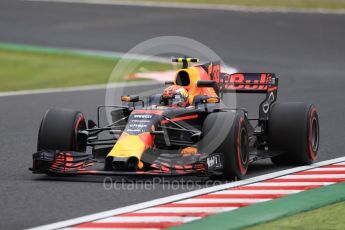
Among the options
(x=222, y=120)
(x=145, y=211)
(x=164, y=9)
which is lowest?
(x=145, y=211)

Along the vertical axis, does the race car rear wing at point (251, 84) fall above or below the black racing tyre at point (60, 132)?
above

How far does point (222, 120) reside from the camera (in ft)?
38.8

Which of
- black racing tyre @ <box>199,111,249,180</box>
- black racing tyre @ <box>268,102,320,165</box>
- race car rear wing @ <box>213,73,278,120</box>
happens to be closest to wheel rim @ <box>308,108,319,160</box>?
black racing tyre @ <box>268,102,320,165</box>

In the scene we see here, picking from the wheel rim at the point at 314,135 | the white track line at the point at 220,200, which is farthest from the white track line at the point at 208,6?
the white track line at the point at 220,200

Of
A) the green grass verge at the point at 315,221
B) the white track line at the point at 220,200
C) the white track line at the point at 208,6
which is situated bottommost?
the green grass verge at the point at 315,221

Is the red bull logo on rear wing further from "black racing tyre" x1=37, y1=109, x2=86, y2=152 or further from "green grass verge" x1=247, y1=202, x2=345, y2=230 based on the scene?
"green grass verge" x1=247, y1=202, x2=345, y2=230

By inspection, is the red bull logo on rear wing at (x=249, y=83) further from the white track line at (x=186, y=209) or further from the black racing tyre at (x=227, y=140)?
the white track line at (x=186, y=209)

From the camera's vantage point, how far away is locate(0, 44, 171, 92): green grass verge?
977 inches

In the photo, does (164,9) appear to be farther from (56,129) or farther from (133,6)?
(56,129)

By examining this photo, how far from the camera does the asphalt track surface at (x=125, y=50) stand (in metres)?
10.9

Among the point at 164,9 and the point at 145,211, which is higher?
the point at 164,9

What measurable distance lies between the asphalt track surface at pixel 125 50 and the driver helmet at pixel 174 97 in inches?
49.8

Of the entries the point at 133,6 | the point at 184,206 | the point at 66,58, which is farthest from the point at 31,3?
the point at 184,206

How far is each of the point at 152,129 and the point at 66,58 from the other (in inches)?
684
